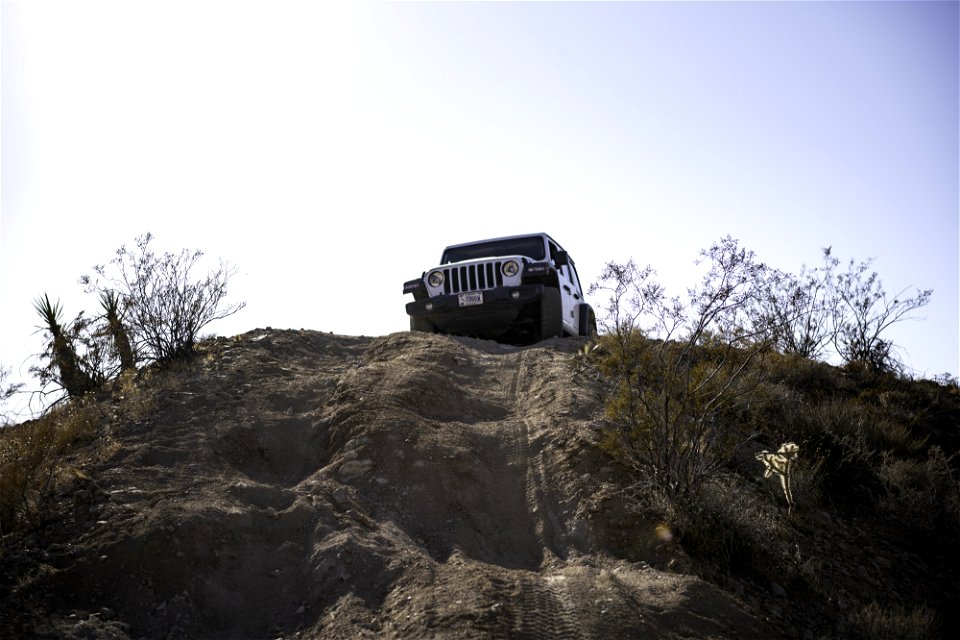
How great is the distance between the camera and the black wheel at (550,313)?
11.3m

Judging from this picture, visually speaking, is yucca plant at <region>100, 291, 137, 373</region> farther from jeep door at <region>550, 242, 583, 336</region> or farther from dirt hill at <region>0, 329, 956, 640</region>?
jeep door at <region>550, 242, 583, 336</region>

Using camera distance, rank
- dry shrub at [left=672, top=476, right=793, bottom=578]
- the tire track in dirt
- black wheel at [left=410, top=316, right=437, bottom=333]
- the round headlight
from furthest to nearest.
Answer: black wheel at [left=410, top=316, right=437, bottom=333]
the round headlight
dry shrub at [left=672, top=476, right=793, bottom=578]
the tire track in dirt

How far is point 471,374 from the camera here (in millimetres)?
9055

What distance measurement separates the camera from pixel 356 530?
5.11 m

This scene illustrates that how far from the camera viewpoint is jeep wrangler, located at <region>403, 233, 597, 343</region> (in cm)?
1118

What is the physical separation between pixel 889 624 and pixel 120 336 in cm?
865

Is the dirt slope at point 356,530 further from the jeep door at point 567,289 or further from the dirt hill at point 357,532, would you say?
the jeep door at point 567,289

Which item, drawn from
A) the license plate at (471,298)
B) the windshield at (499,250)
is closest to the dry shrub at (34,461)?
the license plate at (471,298)

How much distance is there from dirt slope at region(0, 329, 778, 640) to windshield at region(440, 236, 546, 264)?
4906 millimetres

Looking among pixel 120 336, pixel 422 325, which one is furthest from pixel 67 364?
pixel 422 325

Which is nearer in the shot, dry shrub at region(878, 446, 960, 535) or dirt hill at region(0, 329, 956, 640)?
dirt hill at region(0, 329, 956, 640)

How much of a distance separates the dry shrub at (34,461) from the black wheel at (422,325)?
5736mm

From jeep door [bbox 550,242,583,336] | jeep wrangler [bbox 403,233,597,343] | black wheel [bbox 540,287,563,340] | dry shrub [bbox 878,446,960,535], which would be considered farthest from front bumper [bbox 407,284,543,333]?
dry shrub [bbox 878,446,960,535]

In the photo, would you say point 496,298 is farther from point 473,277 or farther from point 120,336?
point 120,336
